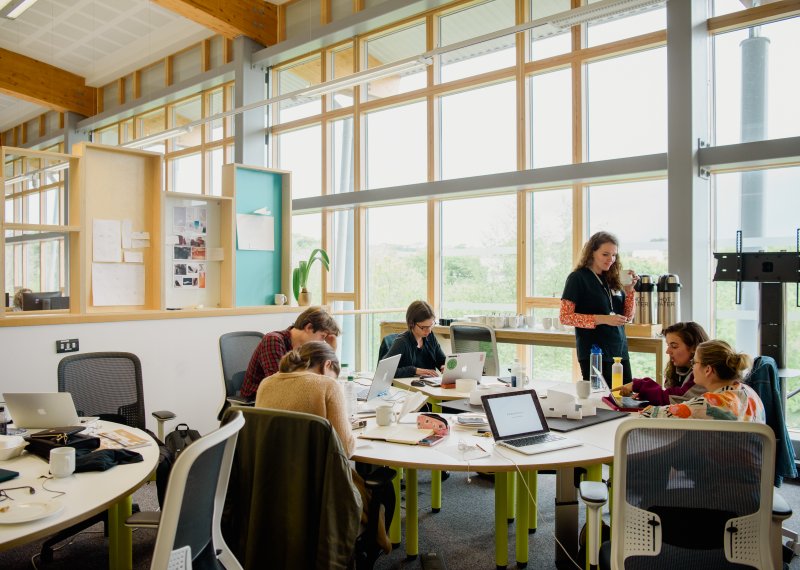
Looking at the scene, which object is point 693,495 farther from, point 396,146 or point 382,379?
point 396,146

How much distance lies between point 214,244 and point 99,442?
3.21 meters

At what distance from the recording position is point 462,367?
135 inches

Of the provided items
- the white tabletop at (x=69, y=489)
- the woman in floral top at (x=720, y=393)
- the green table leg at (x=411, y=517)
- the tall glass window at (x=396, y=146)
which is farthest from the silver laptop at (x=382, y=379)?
the tall glass window at (x=396, y=146)

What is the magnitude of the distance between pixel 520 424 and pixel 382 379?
0.94m

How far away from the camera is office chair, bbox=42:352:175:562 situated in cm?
291

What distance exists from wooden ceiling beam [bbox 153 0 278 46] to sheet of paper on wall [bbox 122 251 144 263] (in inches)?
127

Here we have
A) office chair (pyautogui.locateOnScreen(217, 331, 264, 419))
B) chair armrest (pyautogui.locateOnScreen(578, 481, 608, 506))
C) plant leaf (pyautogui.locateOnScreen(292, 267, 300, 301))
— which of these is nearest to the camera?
chair armrest (pyautogui.locateOnScreen(578, 481, 608, 506))

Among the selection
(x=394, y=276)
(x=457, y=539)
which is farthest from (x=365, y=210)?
(x=457, y=539)

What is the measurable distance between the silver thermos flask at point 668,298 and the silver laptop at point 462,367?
1.70 metres

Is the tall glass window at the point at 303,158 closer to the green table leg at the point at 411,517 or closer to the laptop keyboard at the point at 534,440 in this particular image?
the green table leg at the point at 411,517

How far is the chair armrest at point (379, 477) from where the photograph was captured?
7.34 ft

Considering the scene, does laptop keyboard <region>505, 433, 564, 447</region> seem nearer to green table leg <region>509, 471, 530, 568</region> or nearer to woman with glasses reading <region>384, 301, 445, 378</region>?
green table leg <region>509, 471, 530, 568</region>

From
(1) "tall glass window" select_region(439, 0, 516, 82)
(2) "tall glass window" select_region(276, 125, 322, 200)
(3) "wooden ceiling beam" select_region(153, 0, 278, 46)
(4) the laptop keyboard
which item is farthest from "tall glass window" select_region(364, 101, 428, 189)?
(4) the laptop keyboard

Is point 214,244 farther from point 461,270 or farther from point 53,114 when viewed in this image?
point 53,114
